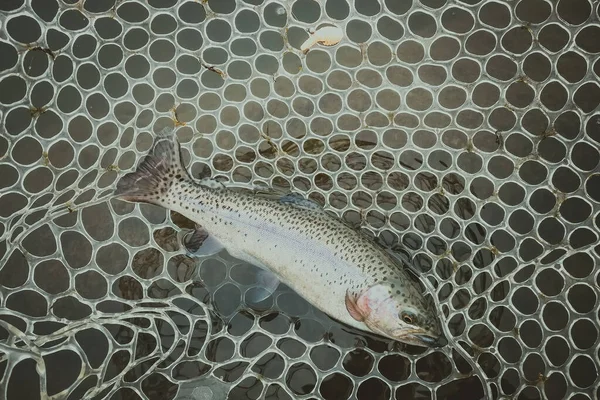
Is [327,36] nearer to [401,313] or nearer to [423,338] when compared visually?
[401,313]

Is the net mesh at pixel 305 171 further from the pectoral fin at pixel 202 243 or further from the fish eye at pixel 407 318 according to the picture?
the fish eye at pixel 407 318

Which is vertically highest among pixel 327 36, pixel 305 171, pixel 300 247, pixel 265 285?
pixel 327 36

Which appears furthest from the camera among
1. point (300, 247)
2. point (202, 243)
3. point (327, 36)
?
point (327, 36)

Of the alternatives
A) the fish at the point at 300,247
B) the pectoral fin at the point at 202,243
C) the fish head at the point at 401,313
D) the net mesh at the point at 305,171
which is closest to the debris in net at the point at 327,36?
the net mesh at the point at 305,171

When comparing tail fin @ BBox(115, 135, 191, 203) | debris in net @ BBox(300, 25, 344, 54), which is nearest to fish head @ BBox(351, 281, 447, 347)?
tail fin @ BBox(115, 135, 191, 203)

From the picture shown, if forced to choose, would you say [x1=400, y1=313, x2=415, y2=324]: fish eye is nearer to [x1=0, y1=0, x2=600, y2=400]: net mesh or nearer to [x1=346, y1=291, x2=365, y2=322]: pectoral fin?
[x1=346, y1=291, x2=365, y2=322]: pectoral fin

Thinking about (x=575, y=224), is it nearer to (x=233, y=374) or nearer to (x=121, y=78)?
(x=233, y=374)

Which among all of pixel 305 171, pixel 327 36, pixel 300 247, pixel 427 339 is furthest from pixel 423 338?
pixel 327 36
